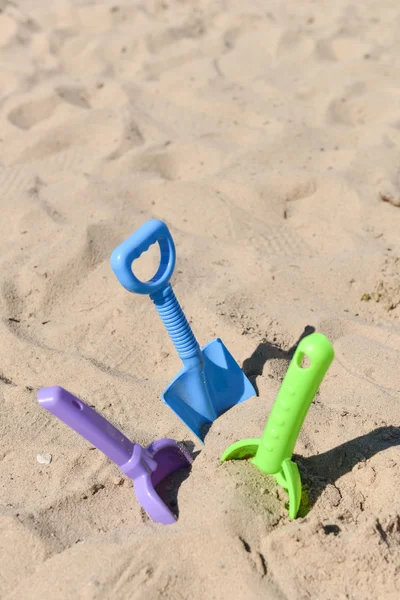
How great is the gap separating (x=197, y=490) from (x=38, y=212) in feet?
4.75

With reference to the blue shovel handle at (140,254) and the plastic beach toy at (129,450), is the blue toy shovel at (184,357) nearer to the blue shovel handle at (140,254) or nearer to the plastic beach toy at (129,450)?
the blue shovel handle at (140,254)

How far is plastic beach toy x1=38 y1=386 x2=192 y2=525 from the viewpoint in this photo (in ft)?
4.00

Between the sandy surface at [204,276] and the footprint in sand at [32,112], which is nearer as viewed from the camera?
the sandy surface at [204,276]

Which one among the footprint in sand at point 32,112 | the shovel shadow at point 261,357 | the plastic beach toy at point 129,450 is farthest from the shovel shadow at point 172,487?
the footprint in sand at point 32,112

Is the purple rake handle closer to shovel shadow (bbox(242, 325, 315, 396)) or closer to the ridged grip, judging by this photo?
the ridged grip

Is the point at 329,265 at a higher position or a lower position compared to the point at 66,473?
lower

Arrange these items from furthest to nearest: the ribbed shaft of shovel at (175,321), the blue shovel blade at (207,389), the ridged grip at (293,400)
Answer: the blue shovel blade at (207,389) → the ribbed shaft of shovel at (175,321) → the ridged grip at (293,400)

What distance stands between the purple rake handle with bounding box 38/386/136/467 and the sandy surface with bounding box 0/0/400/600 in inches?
6.6

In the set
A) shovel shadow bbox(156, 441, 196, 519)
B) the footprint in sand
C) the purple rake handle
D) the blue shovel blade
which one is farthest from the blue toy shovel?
the footprint in sand

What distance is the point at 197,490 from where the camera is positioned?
1386 millimetres

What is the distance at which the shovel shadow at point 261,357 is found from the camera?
5.85ft

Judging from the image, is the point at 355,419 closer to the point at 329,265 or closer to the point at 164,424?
the point at 164,424

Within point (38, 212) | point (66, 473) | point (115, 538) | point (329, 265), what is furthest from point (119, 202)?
point (115, 538)

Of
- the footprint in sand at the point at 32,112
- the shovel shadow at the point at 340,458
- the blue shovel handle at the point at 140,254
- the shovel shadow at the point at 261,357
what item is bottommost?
the shovel shadow at the point at 261,357
